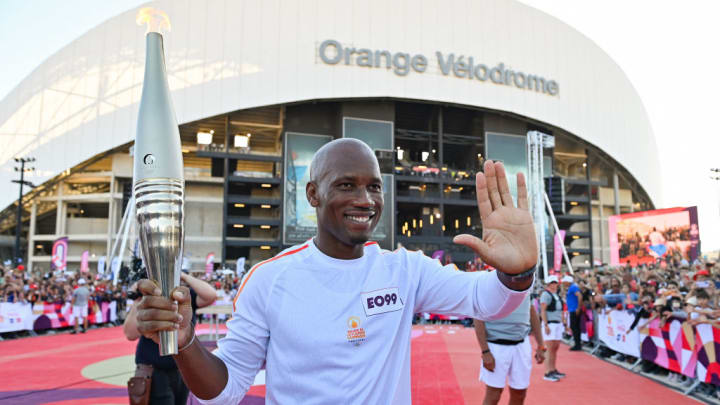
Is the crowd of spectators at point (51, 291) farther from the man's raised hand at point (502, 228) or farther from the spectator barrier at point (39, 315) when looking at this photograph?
the man's raised hand at point (502, 228)

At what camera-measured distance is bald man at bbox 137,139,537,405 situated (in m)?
1.78

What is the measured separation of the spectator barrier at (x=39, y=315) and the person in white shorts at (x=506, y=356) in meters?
15.3

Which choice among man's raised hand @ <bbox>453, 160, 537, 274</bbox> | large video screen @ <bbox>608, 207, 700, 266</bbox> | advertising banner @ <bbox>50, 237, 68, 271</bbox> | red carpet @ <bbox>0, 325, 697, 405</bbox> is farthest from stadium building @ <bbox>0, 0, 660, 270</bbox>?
man's raised hand @ <bbox>453, 160, 537, 274</bbox>

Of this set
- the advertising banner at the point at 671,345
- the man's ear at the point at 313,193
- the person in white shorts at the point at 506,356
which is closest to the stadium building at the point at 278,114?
the advertising banner at the point at 671,345

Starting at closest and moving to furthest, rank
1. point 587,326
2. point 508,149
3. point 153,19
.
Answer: point 153,19
point 587,326
point 508,149

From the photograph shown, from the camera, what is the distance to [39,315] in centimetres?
1716

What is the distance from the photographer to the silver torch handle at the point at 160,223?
4.01 feet

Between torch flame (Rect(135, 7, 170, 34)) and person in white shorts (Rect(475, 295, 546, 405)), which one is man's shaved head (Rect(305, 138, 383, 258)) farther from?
person in white shorts (Rect(475, 295, 546, 405))

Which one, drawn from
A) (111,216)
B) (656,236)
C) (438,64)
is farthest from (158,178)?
(438,64)

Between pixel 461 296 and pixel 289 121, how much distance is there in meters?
46.0

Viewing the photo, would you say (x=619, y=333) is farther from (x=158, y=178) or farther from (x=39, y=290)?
(x=39, y=290)

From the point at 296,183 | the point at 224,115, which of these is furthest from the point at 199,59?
the point at 296,183

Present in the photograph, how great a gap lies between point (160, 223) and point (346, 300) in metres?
0.86

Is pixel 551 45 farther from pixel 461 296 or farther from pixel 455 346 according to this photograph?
pixel 461 296
